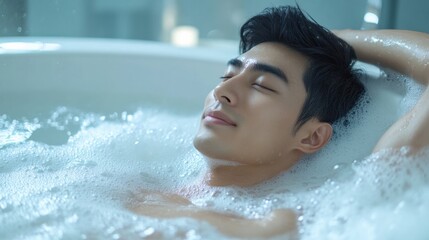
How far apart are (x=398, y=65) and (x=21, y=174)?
76 centimetres

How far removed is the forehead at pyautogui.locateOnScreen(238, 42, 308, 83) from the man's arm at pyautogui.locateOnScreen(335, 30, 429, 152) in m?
0.16

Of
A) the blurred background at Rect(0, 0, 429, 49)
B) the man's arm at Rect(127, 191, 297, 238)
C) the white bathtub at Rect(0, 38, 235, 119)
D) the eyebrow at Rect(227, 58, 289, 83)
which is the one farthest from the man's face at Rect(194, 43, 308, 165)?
the blurred background at Rect(0, 0, 429, 49)

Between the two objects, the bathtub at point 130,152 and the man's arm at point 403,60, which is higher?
the man's arm at point 403,60

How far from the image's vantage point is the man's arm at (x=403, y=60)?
108 centimetres

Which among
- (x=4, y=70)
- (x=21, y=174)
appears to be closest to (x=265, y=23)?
(x=21, y=174)

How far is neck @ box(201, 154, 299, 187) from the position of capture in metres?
1.22

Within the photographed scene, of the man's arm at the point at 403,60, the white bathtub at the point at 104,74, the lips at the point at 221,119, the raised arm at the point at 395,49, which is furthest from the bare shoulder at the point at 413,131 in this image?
the white bathtub at the point at 104,74

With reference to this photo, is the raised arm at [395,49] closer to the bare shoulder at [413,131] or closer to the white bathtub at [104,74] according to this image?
the bare shoulder at [413,131]

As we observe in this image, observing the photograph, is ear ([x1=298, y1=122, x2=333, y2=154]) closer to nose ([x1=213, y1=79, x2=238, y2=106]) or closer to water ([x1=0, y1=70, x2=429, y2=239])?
water ([x1=0, y1=70, x2=429, y2=239])

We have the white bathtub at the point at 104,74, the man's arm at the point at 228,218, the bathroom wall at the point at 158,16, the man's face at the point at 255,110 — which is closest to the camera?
the man's arm at the point at 228,218

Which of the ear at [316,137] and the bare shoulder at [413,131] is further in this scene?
the ear at [316,137]

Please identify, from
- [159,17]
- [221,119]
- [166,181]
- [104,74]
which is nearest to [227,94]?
[221,119]

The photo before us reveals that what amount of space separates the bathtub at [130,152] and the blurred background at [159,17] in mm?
375

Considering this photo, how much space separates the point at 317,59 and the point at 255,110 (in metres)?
0.18
